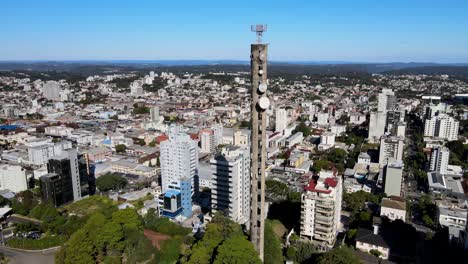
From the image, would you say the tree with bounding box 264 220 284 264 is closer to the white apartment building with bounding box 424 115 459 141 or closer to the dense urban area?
the dense urban area

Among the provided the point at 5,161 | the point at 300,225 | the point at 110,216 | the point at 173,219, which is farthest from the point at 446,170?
the point at 5,161

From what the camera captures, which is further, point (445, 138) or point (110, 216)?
point (445, 138)

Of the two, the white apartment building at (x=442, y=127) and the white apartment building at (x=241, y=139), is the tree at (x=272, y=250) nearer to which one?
the white apartment building at (x=241, y=139)

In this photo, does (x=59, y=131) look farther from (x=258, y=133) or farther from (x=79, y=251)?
(x=258, y=133)

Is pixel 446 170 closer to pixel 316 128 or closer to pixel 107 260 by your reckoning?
pixel 316 128

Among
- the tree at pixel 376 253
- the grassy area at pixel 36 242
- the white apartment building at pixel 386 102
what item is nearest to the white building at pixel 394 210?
the tree at pixel 376 253

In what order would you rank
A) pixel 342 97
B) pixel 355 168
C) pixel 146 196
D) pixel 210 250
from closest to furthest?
pixel 210 250 < pixel 146 196 < pixel 355 168 < pixel 342 97

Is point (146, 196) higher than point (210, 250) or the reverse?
the reverse
